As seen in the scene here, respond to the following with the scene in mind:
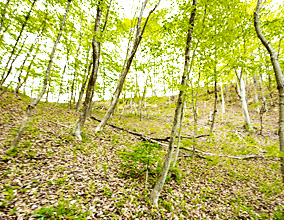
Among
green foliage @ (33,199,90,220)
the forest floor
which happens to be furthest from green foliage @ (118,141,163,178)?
green foliage @ (33,199,90,220)

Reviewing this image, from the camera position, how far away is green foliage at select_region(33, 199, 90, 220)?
109 inches

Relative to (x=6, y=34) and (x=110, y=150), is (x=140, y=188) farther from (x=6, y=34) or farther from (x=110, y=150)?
(x=6, y=34)

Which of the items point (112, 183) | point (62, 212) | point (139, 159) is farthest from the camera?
point (139, 159)

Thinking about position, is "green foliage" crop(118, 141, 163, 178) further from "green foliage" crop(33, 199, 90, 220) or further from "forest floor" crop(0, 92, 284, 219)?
"green foliage" crop(33, 199, 90, 220)

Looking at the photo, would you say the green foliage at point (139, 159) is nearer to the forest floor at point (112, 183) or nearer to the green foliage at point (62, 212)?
the forest floor at point (112, 183)

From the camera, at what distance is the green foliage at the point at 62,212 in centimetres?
276

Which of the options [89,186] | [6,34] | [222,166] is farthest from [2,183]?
[6,34]

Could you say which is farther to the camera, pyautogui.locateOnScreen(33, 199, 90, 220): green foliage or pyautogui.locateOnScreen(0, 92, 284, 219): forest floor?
pyautogui.locateOnScreen(0, 92, 284, 219): forest floor

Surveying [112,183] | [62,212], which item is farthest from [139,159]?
[62,212]

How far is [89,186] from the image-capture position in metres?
4.04

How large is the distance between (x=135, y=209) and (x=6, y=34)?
50.4 ft

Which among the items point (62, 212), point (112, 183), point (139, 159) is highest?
point (139, 159)

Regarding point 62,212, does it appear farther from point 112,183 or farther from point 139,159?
point 139,159

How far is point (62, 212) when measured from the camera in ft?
9.60
